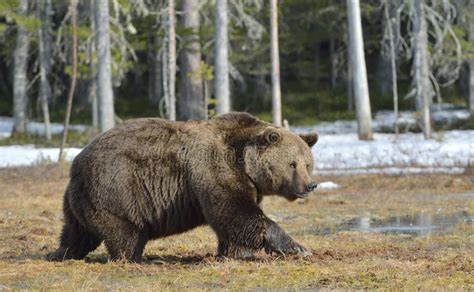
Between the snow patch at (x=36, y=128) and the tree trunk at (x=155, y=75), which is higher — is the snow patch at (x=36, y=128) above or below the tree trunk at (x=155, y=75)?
below

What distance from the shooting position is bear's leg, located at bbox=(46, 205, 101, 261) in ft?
35.7

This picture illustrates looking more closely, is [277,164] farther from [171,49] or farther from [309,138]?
[171,49]

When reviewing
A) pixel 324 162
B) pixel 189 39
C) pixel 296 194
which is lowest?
pixel 324 162

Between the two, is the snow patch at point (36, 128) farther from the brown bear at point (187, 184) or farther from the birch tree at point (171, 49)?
the brown bear at point (187, 184)

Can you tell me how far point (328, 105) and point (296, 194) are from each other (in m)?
37.6

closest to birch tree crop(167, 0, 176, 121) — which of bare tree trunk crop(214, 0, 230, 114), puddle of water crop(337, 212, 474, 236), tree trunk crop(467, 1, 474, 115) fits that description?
bare tree trunk crop(214, 0, 230, 114)

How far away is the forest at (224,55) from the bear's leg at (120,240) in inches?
734

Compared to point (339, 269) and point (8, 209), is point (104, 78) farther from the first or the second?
point (339, 269)

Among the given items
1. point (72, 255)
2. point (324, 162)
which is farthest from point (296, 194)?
point (324, 162)

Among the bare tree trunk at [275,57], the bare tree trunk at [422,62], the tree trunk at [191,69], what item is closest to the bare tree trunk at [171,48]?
the bare tree trunk at [275,57]

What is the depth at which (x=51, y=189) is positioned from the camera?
21984 millimetres

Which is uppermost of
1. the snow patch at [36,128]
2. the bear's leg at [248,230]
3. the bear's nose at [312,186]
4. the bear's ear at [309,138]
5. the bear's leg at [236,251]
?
the bear's ear at [309,138]

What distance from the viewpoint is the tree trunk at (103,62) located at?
31.7 meters

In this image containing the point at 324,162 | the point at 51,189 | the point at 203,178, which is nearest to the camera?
the point at 203,178
